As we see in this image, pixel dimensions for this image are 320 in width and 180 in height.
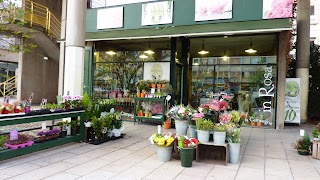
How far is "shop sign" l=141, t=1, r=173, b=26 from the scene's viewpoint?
370 inches

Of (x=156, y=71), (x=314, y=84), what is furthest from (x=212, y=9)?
(x=314, y=84)

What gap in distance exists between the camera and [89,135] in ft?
21.4

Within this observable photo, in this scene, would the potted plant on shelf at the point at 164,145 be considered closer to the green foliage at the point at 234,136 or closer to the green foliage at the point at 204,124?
the green foliage at the point at 204,124

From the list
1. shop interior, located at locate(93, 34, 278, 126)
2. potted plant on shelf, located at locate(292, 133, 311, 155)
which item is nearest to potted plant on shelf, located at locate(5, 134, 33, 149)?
shop interior, located at locate(93, 34, 278, 126)

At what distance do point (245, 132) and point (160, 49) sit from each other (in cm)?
475

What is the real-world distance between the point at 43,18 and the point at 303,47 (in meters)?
14.1

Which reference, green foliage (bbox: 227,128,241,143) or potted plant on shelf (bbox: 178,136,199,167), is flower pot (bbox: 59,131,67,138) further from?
A: green foliage (bbox: 227,128,241,143)

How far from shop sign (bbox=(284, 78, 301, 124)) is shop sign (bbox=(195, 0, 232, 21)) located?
14.7ft

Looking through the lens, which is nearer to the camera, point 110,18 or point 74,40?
point 74,40

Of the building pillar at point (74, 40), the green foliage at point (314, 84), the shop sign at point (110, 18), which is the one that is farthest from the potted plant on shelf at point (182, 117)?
the green foliage at point (314, 84)

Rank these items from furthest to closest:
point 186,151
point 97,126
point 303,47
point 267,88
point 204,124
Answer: point 303,47 → point 267,88 → point 97,126 → point 204,124 → point 186,151

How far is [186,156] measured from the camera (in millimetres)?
4656

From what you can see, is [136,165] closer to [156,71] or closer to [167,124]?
[167,124]

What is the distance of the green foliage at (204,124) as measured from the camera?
16.6 ft
